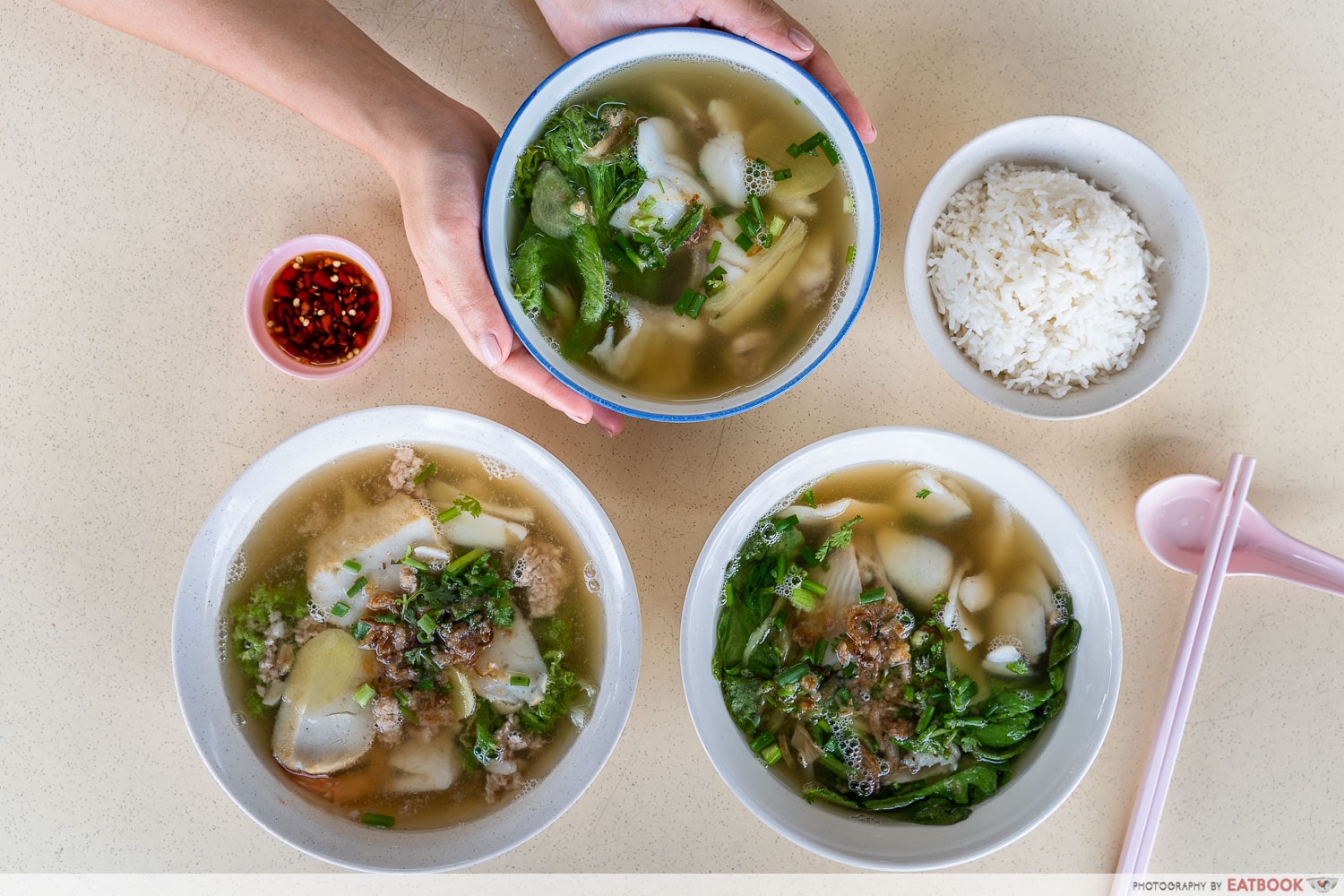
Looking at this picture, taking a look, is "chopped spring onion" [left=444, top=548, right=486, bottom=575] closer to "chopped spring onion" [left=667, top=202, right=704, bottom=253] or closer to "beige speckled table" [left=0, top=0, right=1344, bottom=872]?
"beige speckled table" [left=0, top=0, right=1344, bottom=872]

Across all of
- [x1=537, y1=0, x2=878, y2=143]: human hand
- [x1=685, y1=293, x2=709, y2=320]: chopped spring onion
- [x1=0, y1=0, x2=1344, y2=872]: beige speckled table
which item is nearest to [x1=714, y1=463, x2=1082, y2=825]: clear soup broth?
[x1=0, y1=0, x2=1344, y2=872]: beige speckled table

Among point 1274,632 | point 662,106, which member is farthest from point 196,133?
point 1274,632

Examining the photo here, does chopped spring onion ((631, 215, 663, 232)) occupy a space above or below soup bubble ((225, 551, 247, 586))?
above

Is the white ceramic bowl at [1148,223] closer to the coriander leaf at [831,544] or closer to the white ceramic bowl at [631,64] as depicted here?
the white ceramic bowl at [631,64]

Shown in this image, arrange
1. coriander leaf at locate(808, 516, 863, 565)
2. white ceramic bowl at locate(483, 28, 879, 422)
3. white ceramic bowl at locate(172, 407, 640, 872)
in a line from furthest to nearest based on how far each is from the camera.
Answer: coriander leaf at locate(808, 516, 863, 565) < white ceramic bowl at locate(172, 407, 640, 872) < white ceramic bowl at locate(483, 28, 879, 422)

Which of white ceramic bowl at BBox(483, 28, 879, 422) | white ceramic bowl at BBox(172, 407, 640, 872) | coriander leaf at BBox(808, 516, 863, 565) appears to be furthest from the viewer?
coriander leaf at BBox(808, 516, 863, 565)

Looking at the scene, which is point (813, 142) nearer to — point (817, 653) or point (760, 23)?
point (760, 23)
